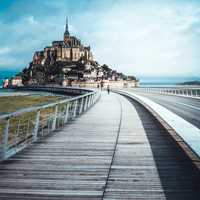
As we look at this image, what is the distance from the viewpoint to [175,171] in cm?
591

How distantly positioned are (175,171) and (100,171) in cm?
131

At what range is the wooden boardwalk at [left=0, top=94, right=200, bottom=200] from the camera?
481cm

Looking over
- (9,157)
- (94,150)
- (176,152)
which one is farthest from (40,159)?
(176,152)

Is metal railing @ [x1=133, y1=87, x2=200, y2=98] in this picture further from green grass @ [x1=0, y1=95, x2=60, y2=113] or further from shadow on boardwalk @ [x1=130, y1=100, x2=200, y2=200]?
shadow on boardwalk @ [x1=130, y1=100, x2=200, y2=200]

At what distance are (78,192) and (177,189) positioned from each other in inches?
56.4

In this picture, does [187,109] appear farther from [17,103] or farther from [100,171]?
[17,103]

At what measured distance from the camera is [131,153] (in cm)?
759

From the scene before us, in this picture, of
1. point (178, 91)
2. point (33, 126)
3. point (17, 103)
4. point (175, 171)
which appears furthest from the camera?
point (17, 103)

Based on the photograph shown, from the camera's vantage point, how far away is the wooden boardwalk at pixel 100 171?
4812 mm

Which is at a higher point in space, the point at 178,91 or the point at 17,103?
the point at 178,91

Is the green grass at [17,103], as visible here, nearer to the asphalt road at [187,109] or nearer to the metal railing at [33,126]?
the asphalt road at [187,109]

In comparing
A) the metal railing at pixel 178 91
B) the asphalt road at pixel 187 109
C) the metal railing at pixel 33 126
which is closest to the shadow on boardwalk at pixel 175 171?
the metal railing at pixel 33 126

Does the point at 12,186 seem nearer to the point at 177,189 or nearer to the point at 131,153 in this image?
the point at 177,189

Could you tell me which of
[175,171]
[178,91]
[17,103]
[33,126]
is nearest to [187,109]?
[33,126]
